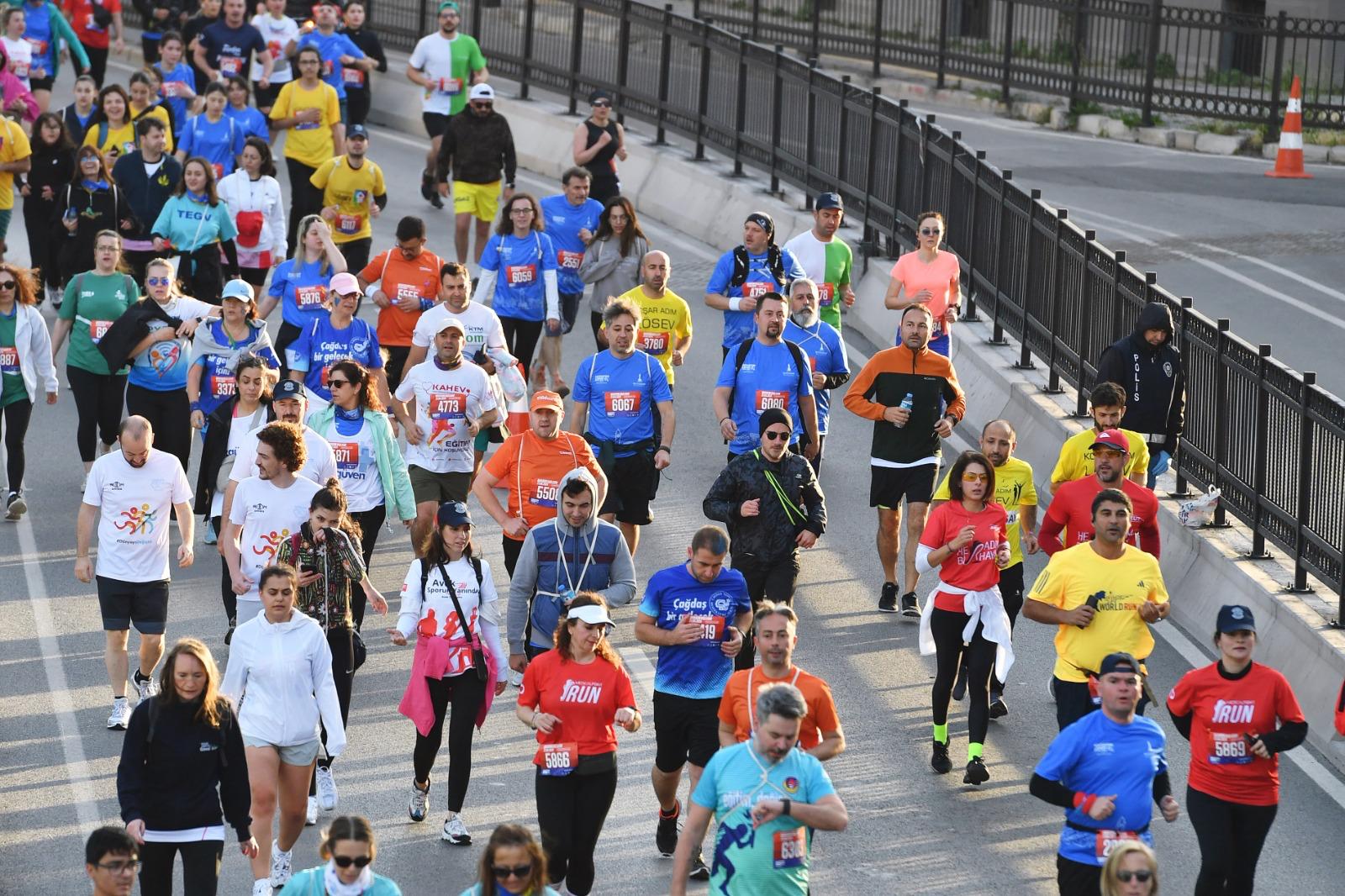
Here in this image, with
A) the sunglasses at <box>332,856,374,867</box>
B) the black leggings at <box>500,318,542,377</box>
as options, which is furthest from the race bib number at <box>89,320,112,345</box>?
the sunglasses at <box>332,856,374,867</box>

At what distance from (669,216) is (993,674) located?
1251cm

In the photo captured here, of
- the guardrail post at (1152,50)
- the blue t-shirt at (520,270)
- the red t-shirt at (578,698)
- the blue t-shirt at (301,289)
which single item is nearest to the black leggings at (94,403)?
the blue t-shirt at (301,289)

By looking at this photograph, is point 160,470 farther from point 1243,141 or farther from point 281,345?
point 1243,141

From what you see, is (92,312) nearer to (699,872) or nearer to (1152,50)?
(699,872)

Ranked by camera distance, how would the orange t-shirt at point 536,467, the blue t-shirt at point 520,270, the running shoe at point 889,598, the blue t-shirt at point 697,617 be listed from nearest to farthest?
the blue t-shirt at point 697,617
the orange t-shirt at point 536,467
the running shoe at point 889,598
the blue t-shirt at point 520,270

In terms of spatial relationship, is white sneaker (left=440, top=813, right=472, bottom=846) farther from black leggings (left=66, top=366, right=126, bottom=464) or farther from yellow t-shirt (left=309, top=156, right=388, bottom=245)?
yellow t-shirt (left=309, top=156, right=388, bottom=245)

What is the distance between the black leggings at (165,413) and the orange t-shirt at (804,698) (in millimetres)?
7068

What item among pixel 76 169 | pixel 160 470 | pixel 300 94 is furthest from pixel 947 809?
pixel 300 94

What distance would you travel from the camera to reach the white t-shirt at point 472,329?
1554 cm

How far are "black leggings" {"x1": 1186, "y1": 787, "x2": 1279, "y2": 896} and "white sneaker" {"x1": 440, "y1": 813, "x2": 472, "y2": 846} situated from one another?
3607 mm

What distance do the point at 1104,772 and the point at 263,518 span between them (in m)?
4.95

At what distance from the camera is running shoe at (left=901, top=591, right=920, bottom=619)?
14242mm

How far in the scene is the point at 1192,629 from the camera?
46.0ft

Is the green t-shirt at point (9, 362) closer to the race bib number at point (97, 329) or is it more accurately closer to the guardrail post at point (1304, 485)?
the race bib number at point (97, 329)
